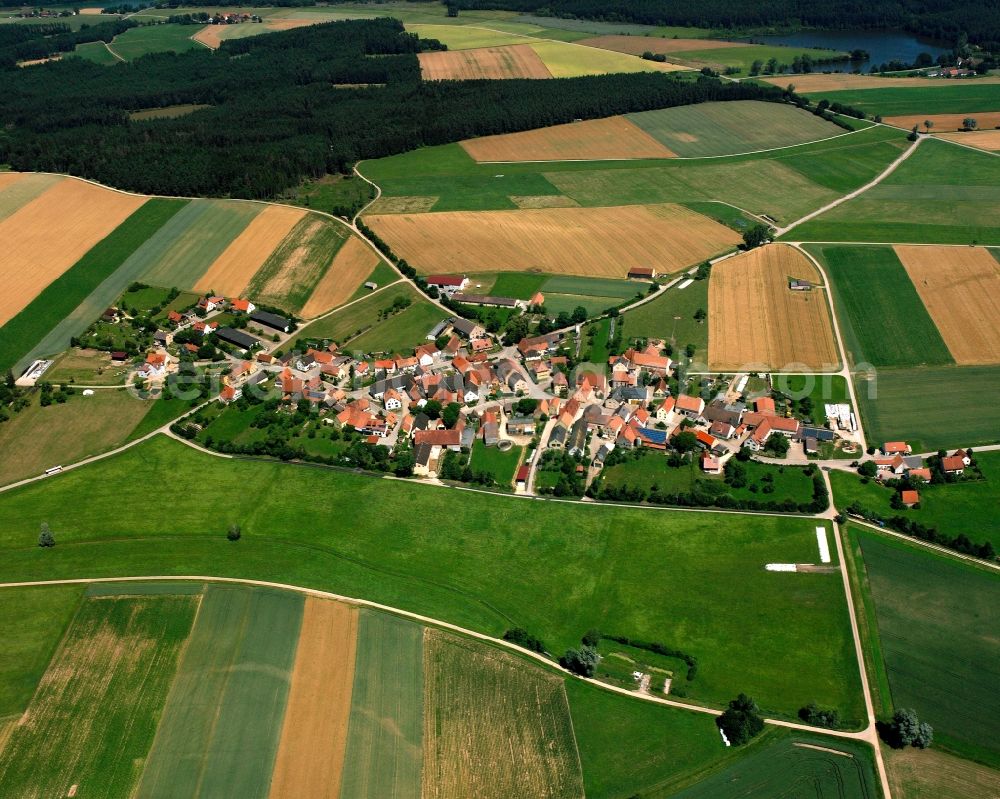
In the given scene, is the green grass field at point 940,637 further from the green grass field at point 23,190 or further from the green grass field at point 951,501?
the green grass field at point 23,190

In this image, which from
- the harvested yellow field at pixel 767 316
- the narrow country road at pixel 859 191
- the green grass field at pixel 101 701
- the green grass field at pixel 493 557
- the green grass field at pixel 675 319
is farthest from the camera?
the narrow country road at pixel 859 191

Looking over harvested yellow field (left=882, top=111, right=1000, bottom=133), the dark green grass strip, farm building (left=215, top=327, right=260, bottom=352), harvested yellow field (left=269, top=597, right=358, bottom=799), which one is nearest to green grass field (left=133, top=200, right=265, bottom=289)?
the dark green grass strip

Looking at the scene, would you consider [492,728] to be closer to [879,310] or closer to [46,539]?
[46,539]

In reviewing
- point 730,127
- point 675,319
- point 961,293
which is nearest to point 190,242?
point 675,319

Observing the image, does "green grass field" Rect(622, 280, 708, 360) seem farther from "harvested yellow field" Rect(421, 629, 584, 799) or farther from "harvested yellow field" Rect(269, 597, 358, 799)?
"harvested yellow field" Rect(269, 597, 358, 799)

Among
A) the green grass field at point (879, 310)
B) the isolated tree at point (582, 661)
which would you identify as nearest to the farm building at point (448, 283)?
the green grass field at point (879, 310)

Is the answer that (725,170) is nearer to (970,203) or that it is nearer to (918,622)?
(970,203)

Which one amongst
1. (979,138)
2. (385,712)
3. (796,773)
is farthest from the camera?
(979,138)
